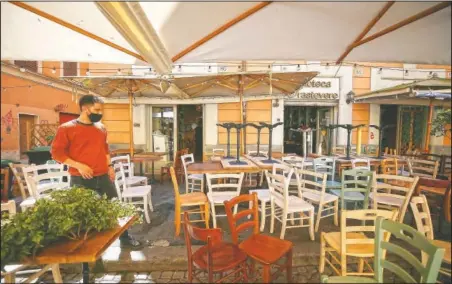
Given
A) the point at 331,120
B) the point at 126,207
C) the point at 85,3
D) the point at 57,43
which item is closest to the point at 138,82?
the point at 57,43

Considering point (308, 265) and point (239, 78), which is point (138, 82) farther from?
point (308, 265)

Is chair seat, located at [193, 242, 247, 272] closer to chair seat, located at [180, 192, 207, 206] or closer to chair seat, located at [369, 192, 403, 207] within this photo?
chair seat, located at [180, 192, 207, 206]

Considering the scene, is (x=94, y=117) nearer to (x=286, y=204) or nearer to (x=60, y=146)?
(x=60, y=146)

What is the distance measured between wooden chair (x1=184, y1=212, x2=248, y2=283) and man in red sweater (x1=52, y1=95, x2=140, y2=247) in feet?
4.62

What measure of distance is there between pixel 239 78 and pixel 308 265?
404cm

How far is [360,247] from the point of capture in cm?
225

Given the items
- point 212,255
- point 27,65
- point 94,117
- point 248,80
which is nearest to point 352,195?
point 212,255

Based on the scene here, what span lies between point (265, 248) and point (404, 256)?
1.06 meters

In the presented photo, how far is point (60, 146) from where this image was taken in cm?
253

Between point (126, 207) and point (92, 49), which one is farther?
point (92, 49)

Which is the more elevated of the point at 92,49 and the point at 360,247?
the point at 92,49

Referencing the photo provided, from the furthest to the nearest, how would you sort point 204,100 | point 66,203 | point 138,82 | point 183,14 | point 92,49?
1. point 204,100
2. point 138,82
3. point 92,49
4. point 183,14
5. point 66,203

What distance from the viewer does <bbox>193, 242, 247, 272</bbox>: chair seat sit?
1.95 meters

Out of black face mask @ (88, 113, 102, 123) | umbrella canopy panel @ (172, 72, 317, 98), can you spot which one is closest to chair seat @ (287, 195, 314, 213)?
umbrella canopy panel @ (172, 72, 317, 98)
